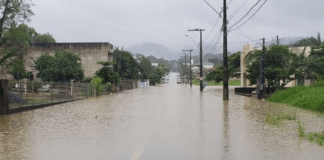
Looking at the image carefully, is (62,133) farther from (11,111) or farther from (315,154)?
(11,111)

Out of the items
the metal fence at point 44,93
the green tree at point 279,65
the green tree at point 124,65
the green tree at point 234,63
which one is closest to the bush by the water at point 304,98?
the green tree at point 279,65

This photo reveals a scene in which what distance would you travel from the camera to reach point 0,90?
1816 centimetres

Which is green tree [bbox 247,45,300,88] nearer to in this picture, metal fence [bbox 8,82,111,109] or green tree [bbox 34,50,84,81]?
metal fence [bbox 8,82,111,109]

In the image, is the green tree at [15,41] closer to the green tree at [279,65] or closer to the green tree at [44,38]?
the green tree at [279,65]

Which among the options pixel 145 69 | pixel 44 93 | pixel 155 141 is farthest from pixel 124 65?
pixel 155 141

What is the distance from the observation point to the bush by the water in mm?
21050

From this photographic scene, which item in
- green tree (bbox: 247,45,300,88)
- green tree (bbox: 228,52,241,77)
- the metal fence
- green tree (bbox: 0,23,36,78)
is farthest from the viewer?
green tree (bbox: 228,52,241,77)

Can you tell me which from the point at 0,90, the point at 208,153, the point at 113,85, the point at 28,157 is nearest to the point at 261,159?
the point at 208,153

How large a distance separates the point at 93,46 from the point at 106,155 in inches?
2577

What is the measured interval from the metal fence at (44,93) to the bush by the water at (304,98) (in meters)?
15.2

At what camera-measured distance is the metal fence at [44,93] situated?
21.5 metres

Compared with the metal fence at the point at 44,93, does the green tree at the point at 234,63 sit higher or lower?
higher

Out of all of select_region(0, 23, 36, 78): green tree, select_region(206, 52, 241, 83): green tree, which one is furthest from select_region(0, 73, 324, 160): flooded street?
select_region(206, 52, 241, 83): green tree

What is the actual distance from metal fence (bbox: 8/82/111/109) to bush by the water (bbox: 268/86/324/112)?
15158mm
